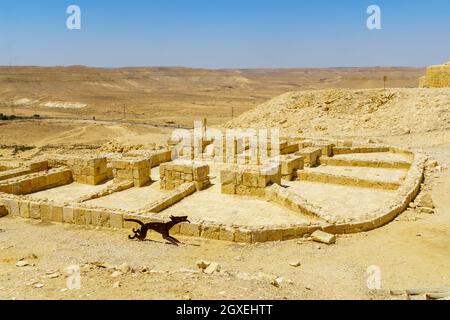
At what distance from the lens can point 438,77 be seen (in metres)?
30.3

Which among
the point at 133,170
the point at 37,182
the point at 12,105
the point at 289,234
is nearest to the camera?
the point at 289,234

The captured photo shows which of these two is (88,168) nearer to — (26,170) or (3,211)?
(26,170)

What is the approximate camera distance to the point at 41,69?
11931 centimetres

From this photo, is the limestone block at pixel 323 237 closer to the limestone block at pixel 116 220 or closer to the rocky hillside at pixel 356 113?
the limestone block at pixel 116 220

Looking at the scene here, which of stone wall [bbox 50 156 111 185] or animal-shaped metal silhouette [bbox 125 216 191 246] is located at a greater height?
stone wall [bbox 50 156 111 185]

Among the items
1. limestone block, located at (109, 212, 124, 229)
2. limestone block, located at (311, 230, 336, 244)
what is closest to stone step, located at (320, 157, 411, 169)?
limestone block, located at (311, 230, 336, 244)

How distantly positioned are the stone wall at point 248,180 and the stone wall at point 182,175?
2.97ft

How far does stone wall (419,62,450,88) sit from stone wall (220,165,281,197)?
22410 mm

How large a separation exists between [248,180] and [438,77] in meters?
23.6

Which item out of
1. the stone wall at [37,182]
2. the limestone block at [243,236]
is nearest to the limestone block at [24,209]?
the stone wall at [37,182]

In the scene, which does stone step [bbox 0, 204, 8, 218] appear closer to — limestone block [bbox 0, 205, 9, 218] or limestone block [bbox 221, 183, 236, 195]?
limestone block [bbox 0, 205, 9, 218]

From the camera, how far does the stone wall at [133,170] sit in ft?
46.5

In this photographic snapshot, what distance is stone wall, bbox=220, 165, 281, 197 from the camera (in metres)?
12.4

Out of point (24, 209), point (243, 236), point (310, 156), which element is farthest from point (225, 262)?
point (310, 156)
